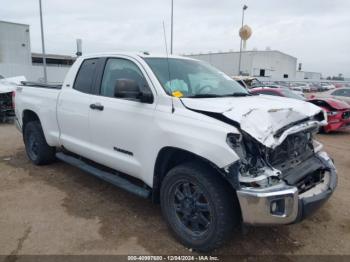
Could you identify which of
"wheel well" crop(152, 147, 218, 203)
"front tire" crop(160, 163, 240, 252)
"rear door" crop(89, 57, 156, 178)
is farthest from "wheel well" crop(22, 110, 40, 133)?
"front tire" crop(160, 163, 240, 252)

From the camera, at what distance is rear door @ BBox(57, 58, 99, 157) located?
4.27 metres

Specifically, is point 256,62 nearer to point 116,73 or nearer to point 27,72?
point 27,72

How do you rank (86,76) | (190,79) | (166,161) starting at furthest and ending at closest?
(86,76) → (190,79) → (166,161)

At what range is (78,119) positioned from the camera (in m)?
4.35

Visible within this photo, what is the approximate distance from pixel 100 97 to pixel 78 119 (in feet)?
1.75

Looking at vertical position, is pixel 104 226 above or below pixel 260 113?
below

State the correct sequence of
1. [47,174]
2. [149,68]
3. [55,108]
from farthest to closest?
[47,174], [55,108], [149,68]

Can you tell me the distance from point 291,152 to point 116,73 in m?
2.26

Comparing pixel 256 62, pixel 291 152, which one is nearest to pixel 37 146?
pixel 291 152

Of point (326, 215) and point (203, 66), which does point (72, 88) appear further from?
point (326, 215)

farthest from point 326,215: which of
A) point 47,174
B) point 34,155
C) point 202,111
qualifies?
point 34,155

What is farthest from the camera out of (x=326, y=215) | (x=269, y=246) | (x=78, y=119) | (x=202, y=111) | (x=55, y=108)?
(x=55, y=108)

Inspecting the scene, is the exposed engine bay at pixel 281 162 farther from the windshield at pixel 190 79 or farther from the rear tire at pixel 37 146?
the rear tire at pixel 37 146

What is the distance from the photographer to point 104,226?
→ 365 cm
